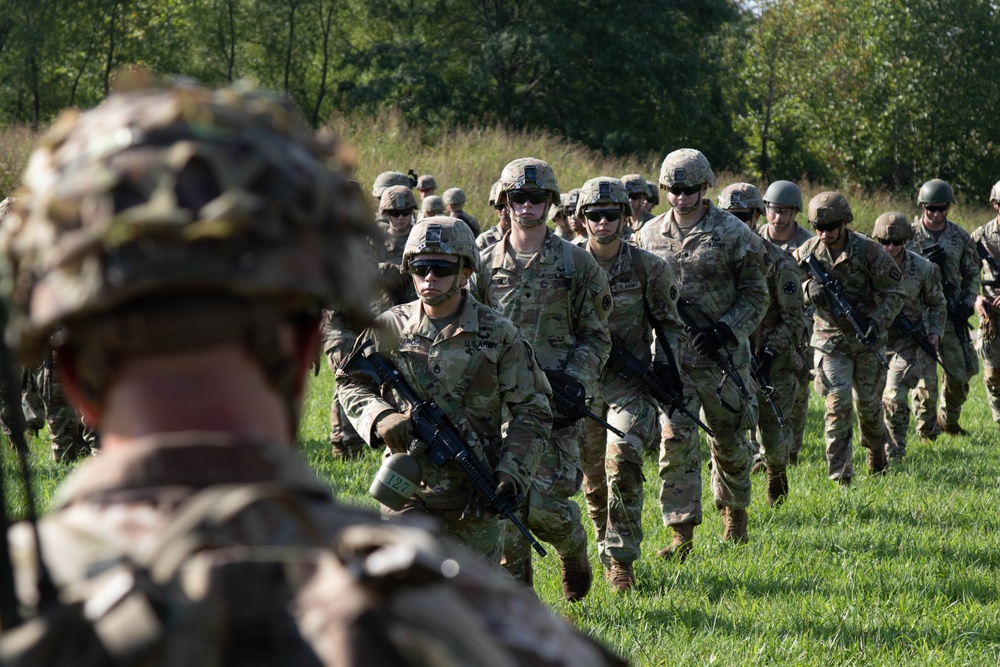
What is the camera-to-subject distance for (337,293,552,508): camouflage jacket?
18.5 ft

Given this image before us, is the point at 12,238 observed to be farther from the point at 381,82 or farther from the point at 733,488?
the point at 381,82

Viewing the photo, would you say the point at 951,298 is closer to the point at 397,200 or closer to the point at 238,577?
the point at 397,200

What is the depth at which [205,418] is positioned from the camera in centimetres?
150

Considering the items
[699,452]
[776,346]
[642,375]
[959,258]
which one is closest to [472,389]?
[642,375]

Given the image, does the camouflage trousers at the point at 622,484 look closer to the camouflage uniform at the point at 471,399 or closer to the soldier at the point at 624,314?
the soldier at the point at 624,314

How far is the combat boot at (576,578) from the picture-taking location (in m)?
6.93

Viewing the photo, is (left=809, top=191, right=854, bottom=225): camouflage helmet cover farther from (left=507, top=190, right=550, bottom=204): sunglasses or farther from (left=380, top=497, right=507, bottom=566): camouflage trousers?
(left=380, top=497, right=507, bottom=566): camouflage trousers

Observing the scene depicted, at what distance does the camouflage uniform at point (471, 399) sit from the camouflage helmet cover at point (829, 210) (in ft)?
18.3

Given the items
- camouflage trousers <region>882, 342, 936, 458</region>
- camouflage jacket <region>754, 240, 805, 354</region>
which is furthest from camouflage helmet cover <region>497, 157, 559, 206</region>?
camouflage trousers <region>882, 342, 936, 458</region>

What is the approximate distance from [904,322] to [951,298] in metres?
1.72

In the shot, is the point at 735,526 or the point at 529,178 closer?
the point at 529,178

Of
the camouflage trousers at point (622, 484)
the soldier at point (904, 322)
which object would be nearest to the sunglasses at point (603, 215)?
the camouflage trousers at point (622, 484)

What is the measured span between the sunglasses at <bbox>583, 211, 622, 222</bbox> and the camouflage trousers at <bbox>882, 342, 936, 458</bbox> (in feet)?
15.4

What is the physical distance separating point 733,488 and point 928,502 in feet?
5.93
